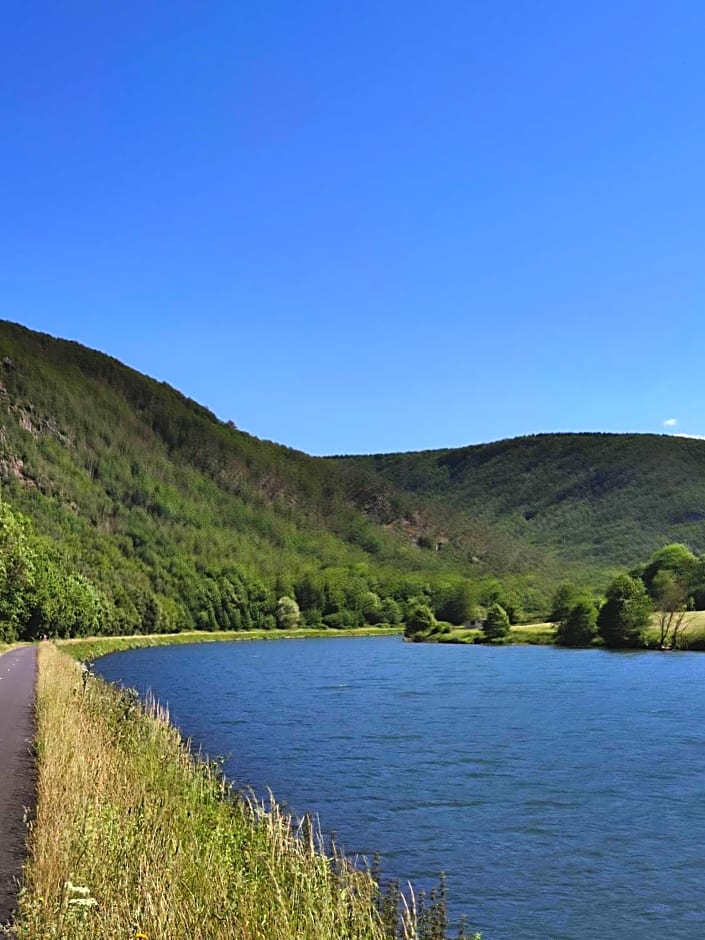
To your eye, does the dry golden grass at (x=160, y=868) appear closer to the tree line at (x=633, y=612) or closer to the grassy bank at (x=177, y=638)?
the grassy bank at (x=177, y=638)

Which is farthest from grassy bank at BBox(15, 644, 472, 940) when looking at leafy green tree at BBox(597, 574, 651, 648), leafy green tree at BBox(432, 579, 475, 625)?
leafy green tree at BBox(432, 579, 475, 625)

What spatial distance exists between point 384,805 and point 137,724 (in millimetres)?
6623

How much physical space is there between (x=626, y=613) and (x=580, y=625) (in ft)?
29.5

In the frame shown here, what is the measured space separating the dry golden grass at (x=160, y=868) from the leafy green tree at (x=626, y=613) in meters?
97.6

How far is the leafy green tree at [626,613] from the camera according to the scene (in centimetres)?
10794

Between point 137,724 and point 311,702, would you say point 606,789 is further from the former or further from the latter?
point 311,702

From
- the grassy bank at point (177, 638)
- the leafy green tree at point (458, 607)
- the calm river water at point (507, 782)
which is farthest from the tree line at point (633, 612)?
the grassy bank at point (177, 638)

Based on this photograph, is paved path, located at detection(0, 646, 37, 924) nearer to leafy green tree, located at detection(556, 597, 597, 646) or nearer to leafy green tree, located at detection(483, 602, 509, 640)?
leafy green tree, located at detection(556, 597, 597, 646)

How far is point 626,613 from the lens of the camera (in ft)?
354

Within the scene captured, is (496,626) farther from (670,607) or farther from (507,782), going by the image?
(507,782)

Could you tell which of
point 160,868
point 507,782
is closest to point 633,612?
point 507,782

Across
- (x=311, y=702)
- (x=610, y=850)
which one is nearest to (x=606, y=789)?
(x=610, y=850)

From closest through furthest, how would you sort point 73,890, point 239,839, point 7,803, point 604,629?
point 73,890 → point 239,839 → point 7,803 → point 604,629

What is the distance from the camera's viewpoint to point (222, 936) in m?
8.48
